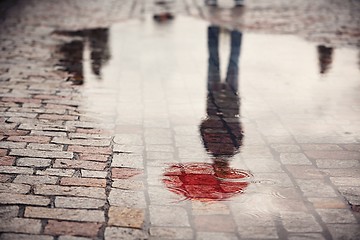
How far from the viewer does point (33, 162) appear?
12.3 feet

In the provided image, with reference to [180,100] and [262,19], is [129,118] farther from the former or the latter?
[262,19]

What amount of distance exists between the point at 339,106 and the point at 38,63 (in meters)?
4.32

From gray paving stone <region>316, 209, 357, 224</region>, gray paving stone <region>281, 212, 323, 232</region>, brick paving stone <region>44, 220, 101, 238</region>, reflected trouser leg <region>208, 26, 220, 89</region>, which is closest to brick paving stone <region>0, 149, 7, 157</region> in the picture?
brick paving stone <region>44, 220, 101, 238</region>

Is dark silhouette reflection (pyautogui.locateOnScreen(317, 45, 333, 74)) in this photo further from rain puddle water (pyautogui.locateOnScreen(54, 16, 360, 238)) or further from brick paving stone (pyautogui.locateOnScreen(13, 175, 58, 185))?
brick paving stone (pyautogui.locateOnScreen(13, 175, 58, 185))

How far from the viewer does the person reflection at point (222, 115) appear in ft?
13.5

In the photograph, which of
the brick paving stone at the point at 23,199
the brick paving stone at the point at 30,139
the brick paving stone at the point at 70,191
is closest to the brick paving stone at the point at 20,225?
the brick paving stone at the point at 23,199

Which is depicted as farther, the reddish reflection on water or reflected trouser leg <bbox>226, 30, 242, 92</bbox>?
reflected trouser leg <bbox>226, 30, 242, 92</bbox>

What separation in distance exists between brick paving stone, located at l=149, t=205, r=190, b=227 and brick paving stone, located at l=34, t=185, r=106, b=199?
1.39ft

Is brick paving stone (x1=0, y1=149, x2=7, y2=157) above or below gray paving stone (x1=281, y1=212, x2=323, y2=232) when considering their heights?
above

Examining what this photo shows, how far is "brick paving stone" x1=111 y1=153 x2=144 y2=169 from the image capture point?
12.3ft

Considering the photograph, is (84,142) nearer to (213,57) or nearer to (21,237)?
(21,237)

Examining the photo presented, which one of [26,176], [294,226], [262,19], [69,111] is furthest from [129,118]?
[262,19]

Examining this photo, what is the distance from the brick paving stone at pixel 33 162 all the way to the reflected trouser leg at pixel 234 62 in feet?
9.52

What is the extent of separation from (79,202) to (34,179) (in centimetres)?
51
